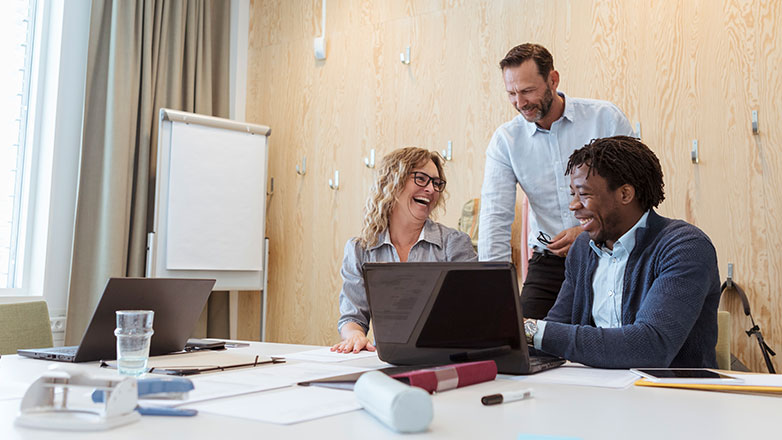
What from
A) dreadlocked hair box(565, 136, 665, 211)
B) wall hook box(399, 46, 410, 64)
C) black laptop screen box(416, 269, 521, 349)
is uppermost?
wall hook box(399, 46, 410, 64)

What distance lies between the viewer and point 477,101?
11.1 feet

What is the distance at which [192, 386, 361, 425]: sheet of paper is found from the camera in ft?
2.77

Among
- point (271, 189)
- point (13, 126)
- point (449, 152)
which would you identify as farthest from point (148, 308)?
point (271, 189)

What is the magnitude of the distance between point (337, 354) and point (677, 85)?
6.88 ft

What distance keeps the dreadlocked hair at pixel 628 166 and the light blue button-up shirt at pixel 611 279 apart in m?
0.06

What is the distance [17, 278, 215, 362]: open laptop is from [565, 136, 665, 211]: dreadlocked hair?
1.03m

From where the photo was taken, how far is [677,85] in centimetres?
286

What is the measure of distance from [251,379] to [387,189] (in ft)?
3.86

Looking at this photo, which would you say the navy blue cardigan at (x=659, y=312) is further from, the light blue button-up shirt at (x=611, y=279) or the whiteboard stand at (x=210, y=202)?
the whiteboard stand at (x=210, y=202)

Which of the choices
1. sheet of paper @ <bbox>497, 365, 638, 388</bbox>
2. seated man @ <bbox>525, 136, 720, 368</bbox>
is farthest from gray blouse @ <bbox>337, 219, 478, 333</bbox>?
sheet of paper @ <bbox>497, 365, 638, 388</bbox>

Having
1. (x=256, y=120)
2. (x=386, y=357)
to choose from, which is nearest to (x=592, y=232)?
(x=386, y=357)

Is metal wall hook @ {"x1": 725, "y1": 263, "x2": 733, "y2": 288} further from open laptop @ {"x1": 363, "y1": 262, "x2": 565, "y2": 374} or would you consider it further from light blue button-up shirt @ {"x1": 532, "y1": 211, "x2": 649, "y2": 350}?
open laptop @ {"x1": 363, "y1": 262, "x2": 565, "y2": 374}

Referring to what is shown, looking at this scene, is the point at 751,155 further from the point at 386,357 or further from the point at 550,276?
the point at 386,357

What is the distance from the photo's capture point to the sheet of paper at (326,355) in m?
1.52
